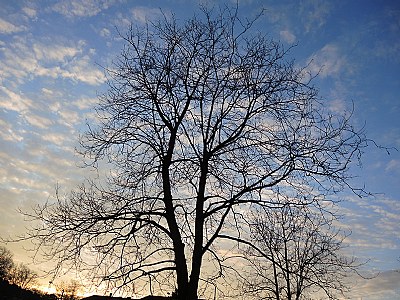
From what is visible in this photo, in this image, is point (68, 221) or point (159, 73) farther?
point (159, 73)

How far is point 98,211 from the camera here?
861 centimetres

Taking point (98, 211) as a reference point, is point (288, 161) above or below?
above

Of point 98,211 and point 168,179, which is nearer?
point 98,211

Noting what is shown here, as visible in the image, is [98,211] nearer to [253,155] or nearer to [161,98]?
[161,98]

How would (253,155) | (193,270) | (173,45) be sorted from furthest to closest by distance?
(173,45) < (253,155) < (193,270)

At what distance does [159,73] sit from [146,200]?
3034 millimetres

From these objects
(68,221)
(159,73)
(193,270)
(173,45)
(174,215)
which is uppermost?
(173,45)

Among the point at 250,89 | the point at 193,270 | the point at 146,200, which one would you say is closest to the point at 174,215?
the point at 146,200

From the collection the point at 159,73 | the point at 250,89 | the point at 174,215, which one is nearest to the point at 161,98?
the point at 159,73

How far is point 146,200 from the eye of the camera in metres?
9.07

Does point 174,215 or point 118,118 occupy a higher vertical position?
point 118,118

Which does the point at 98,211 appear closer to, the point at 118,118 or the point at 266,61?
the point at 118,118

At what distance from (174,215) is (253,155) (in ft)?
7.45

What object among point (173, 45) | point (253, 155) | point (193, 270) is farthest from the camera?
point (173, 45)
